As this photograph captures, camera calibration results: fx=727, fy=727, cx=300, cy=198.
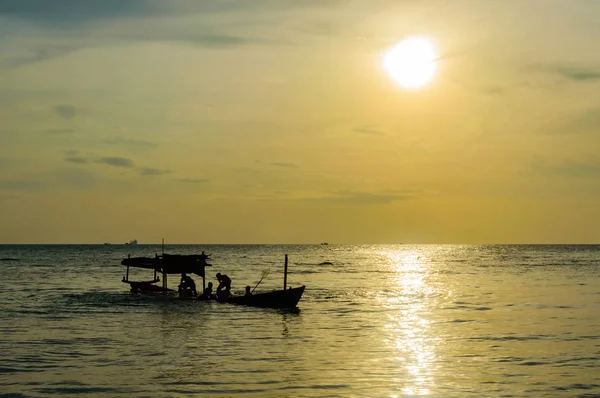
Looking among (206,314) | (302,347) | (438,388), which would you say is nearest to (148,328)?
(206,314)

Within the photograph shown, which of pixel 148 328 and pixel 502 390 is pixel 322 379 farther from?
pixel 148 328

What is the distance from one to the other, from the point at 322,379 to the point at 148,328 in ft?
48.2

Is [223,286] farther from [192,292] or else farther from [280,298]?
[280,298]

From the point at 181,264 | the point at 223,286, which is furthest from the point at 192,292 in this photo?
the point at 223,286

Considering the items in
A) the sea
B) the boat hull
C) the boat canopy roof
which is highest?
the boat canopy roof

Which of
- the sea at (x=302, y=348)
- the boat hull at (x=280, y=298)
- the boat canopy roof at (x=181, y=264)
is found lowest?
the sea at (x=302, y=348)

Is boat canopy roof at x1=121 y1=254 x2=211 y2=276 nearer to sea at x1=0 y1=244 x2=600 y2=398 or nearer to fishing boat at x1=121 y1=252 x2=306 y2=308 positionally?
fishing boat at x1=121 y1=252 x2=306 y2=308

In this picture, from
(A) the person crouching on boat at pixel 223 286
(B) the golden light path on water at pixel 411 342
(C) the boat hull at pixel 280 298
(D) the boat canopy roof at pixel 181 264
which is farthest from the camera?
(D) the boat canopy roof at pixel 181 264

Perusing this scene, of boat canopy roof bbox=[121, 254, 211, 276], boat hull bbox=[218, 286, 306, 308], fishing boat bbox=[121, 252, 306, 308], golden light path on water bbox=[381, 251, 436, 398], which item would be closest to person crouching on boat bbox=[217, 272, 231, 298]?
fishing boat bbox=[121, 252, 306, 308]

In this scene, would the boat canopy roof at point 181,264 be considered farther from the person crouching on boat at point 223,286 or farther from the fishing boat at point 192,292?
the person crouching on boat at point 223,286

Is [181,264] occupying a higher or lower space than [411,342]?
higher

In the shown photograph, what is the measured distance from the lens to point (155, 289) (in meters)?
54.1

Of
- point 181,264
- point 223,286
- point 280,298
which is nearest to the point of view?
point 280,298

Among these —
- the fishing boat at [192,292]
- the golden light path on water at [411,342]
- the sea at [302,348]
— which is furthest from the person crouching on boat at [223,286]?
the golden light path on water at [411,342]
